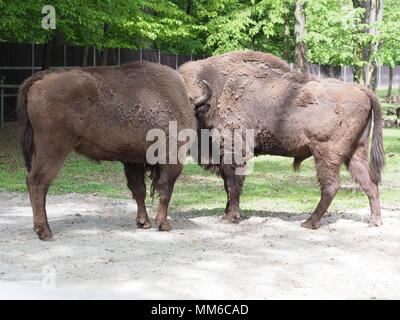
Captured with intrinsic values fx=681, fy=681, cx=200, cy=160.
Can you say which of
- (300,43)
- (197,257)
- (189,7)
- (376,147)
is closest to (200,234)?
(197,257)

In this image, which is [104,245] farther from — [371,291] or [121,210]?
[371,291]

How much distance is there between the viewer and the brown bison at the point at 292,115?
846 cm

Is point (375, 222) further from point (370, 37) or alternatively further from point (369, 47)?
point (369, 47)

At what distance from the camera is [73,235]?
768 centimetres

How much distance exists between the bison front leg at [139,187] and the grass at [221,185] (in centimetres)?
176

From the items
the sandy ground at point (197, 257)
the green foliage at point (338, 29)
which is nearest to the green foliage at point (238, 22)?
the green foliage at point (338, 29)

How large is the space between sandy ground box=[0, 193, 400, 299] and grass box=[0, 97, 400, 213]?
1056 mm

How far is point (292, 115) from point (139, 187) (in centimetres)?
214

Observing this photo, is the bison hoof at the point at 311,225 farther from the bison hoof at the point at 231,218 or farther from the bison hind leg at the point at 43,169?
the bison hind leg at the point at 43,169

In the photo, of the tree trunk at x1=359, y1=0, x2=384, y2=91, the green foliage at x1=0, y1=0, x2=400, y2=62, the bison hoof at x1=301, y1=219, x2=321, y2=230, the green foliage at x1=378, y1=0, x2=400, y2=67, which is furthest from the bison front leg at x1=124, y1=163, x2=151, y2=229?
the tree trunk at x1=359, y1=0, x2=384, y2=91

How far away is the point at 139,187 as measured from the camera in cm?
831

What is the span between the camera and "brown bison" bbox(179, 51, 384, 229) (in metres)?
8.46

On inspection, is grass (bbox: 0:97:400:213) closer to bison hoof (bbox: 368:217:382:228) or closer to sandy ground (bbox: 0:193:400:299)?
sandy ground (bbox: 0:193:400:299)

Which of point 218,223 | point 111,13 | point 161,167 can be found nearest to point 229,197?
point 218,223
